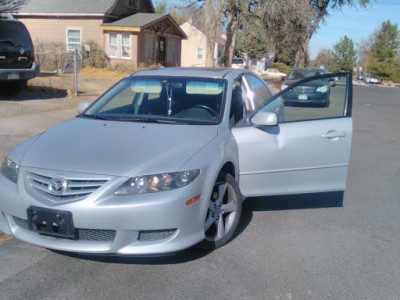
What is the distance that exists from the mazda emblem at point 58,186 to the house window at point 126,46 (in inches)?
1053

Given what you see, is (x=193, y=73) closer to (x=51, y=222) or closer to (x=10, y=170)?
(x=10, y=170)

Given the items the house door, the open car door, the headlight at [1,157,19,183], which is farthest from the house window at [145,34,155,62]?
the headlight at [1,157,19,183]

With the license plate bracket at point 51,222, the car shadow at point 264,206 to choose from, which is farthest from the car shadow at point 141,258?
the license plate bracket at point 51,222

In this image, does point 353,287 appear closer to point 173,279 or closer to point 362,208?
point 173,279

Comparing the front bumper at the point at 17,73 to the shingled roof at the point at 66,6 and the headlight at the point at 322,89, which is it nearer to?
the headlight at the point at 322,89

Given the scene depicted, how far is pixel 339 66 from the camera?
263ft

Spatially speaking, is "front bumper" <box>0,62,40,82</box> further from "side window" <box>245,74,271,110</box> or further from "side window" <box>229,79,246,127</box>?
"side window" <box>229,79,246,127</box>

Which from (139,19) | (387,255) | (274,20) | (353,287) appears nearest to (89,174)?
(353,287)

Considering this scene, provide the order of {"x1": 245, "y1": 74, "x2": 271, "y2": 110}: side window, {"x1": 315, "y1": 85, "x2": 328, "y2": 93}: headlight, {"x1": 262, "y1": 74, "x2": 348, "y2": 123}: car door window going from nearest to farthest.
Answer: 1. {"x1": 262, "y1": 74, "x2": 348, "y2": 123}: car door window
2. {"x1": 245, "y1": 74, "x2": 271, "y2": 110}: side window
3. {"x1": 315, "y1": 85, "x2": 328, "y2": 93}: headlight

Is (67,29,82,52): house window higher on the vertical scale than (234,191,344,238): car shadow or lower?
higher

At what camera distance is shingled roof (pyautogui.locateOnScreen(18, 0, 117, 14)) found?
29.1 metres

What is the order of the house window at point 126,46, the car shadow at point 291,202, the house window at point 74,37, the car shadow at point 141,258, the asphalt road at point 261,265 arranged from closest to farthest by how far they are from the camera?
the asphalt road at point 261,265, the car shadow at point 141,258, the car shadow at point 291,202, the house window at point 126,46, the house window at point 74,37

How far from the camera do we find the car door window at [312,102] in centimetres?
515

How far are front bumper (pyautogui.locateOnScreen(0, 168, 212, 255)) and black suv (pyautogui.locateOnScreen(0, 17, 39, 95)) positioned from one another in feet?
30.0
